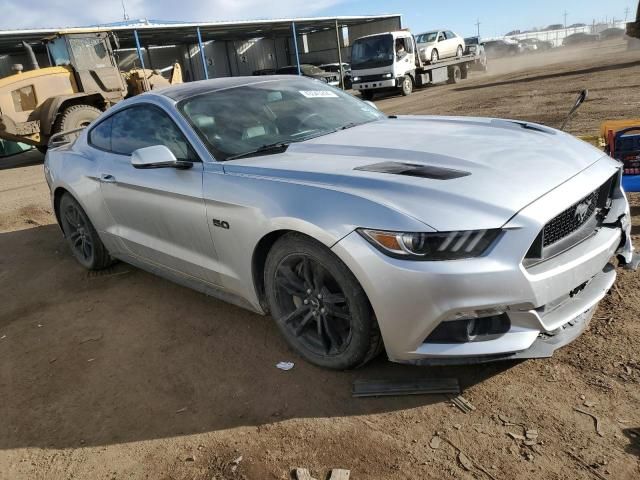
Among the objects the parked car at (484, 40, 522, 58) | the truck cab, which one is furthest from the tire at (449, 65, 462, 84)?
the parked car at (484, 40, 522, 58)

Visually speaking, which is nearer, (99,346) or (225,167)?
(225,167)

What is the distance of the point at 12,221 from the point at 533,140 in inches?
271

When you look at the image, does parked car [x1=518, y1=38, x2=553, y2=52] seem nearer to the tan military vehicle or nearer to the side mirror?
the tan military vehicle

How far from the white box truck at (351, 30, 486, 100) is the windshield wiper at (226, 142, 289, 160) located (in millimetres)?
17390

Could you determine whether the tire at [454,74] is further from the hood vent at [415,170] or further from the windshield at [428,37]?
the hood vent at [415,170]

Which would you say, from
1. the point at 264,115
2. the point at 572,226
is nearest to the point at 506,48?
the point at 264,115

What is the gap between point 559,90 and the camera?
14.1 m

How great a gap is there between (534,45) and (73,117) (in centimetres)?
5064

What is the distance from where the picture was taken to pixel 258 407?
2689 mm

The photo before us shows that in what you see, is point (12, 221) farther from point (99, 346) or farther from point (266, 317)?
point (266, 317)

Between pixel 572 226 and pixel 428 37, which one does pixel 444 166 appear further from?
pixel 428 37

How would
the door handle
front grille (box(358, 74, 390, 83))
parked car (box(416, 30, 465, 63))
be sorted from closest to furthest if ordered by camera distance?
the door handle < front grille (box(358, 74, 390, 83)) < parked car (box(416, 30, 465, 63))

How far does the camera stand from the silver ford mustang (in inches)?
89.0

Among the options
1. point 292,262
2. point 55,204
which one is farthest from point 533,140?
point 55,204
